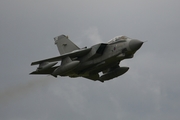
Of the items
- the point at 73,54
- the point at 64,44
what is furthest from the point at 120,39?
the point at 64,44

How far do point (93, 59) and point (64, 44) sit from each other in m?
4.85

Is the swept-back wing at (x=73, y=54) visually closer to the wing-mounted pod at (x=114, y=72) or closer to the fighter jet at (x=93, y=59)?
the fighter jet at (x=93, y=59)

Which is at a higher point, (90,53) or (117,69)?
(90,53)

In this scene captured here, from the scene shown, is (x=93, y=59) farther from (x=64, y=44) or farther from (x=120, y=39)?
(x=64, y=44)

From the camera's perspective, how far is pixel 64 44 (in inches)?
1608

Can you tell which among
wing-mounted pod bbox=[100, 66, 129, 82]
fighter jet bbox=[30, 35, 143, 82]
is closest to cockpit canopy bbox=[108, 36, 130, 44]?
fighter jet bbox=[30, 35, 143, 82]

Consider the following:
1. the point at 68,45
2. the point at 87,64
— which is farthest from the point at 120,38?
the point at 68,45

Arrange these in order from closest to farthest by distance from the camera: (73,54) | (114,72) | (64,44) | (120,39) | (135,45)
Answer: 1. (135,45)
2. (120,39)
3. (73,54)
4. (114,72)
5. (64,44)

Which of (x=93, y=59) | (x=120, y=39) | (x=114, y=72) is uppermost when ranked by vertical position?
(x=120, y=39)

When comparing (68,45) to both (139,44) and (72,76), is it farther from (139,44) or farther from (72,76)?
(139,44)

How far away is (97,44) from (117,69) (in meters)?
3.87

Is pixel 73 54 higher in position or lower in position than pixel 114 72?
higher

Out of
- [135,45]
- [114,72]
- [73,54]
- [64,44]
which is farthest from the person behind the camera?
[64,44]

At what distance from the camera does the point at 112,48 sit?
119 feet
